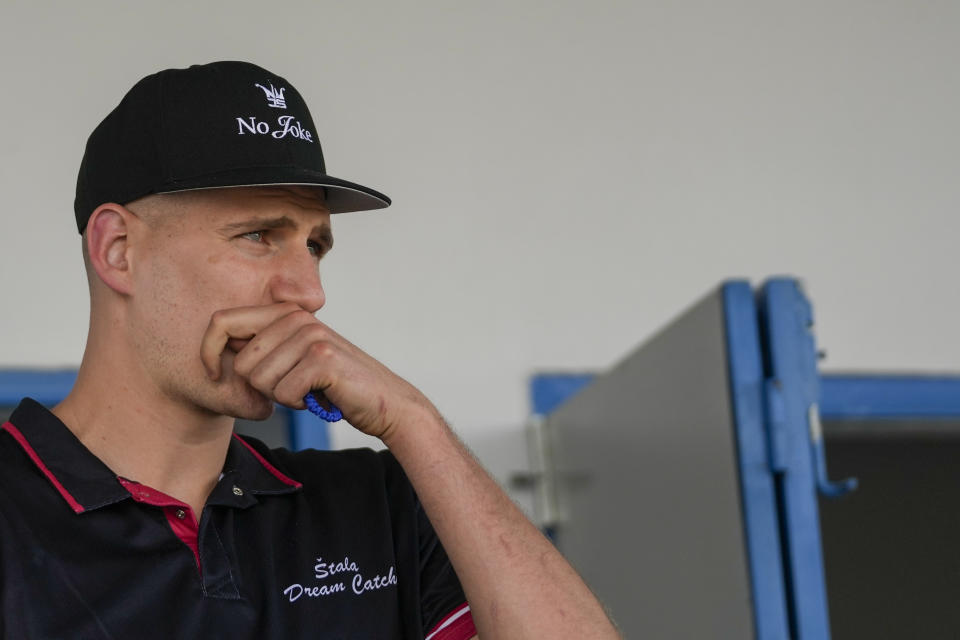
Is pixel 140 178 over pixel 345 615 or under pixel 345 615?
over

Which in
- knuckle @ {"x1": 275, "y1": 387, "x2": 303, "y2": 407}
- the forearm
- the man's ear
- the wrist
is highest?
the man's ear

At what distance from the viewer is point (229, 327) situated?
1250mm

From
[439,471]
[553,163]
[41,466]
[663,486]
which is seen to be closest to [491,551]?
[439,471]

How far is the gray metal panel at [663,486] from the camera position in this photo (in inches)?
65.9

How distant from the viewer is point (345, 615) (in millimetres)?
1311

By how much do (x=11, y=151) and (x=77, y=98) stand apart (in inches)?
5.4

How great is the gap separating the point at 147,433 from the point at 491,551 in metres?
0.37

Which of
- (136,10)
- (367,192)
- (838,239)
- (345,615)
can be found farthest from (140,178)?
(838,239)

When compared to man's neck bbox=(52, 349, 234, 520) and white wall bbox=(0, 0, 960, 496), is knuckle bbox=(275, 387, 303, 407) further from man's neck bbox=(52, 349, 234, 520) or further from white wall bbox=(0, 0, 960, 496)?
white wall bbox=(0, 0, 960, 496)

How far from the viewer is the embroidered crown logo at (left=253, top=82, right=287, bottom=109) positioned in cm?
136

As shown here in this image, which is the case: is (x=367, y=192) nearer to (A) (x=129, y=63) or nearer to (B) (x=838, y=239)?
(A) (x=129, y=63)

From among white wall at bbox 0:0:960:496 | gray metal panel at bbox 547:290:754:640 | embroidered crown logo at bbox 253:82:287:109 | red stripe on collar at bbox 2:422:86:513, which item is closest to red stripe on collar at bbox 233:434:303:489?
red stripe on collar at bbox 2:422:86:513

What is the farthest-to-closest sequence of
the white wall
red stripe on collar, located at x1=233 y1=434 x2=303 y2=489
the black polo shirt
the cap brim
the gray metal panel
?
the white wall
the gray metal panel
red stripe on collar, located at x1=233 y1=434 x2=303 y2=489
the cap brim
the black polo shirt

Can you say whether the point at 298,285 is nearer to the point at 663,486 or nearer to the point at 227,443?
the point at 227,443
